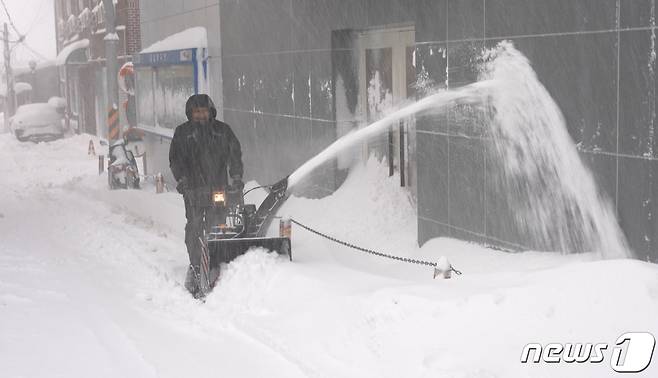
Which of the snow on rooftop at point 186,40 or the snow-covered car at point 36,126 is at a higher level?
the snow on rooftop at point 186,40

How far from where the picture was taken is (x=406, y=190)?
11.4 m

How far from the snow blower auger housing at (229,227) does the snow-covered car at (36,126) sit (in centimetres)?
2731

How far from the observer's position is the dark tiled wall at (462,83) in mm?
6707

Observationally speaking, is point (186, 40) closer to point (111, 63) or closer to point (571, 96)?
point (111, 63)

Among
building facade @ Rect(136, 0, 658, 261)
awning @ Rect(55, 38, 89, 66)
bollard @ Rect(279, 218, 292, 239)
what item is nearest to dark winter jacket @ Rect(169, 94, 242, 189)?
bollard @ Rect(279, 218, 292, 239)

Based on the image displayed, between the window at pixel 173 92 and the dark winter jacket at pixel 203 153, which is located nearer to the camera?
the dark winter jacket at pixel 203 153

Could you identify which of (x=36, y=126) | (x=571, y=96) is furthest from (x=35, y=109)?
(x=571, y=96)

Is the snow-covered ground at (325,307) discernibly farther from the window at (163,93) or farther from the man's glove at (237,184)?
the window at (163,93)

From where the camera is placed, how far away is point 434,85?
9.80 m

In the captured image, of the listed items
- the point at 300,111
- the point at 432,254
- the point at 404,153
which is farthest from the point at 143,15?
the point at 432,254

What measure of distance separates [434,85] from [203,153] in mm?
2529

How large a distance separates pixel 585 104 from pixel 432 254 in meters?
2.92

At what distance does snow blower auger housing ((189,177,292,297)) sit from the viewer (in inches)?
327

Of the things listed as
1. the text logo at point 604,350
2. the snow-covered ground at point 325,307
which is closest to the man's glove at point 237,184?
the snow-covered ground at point 325,307
